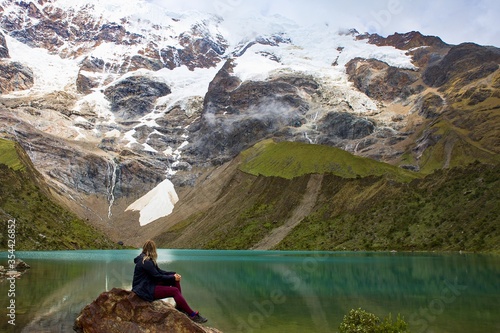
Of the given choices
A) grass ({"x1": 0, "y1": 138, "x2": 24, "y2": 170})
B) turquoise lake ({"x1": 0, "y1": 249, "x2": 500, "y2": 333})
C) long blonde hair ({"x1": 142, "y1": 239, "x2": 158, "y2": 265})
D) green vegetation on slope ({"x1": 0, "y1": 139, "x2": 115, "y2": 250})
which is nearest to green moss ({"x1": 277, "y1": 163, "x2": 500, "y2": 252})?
turquoise lake ({"x1": 0, "y1": 249, "x2": 500, "y2": 333})

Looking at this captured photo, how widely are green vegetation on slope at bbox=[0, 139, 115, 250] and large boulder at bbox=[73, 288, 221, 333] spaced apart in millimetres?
95905

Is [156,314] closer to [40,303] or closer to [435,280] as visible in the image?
[40,303]

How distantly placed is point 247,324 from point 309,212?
14000cm

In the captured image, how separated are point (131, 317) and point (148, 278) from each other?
1580mm

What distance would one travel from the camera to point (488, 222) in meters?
100

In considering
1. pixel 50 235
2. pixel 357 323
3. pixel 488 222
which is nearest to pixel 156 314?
pixel 357 323

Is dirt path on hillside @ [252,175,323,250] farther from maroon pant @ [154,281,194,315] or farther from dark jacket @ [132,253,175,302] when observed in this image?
dark jacket @ [132,253,175,302]

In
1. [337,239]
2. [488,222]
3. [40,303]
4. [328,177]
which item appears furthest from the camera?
[328,177]

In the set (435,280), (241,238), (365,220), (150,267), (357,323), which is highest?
(150,267)

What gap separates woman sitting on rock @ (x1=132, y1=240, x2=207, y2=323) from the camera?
19672 millimetres

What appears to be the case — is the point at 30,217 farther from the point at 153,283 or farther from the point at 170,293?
the point at 170,293

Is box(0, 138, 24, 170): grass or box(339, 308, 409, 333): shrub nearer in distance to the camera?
box(339, 308, 409, 333): shrub

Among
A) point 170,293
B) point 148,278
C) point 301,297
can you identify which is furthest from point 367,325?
point 301,297

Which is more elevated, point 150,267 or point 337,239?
point 150,267
